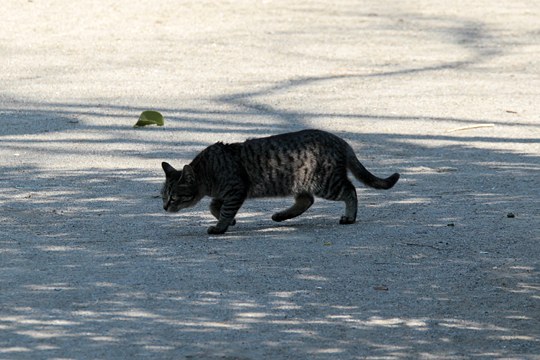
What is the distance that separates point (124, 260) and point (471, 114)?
6123 mm

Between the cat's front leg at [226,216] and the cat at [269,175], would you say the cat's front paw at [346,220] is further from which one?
the cat's front leg at [226,216]

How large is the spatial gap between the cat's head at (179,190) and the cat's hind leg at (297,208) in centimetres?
58

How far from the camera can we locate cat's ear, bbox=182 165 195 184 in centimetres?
850

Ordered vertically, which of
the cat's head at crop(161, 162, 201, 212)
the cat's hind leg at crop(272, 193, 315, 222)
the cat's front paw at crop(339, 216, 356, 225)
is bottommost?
the cat's front paw at crop(339, 216, 356, 225)

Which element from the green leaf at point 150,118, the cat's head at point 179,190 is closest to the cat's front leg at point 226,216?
the cat's head at point 179,190

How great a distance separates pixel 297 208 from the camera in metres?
8.71

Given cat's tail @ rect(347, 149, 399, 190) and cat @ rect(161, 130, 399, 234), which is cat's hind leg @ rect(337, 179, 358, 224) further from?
cat's tail @ rect(347, 149, 399, 190)

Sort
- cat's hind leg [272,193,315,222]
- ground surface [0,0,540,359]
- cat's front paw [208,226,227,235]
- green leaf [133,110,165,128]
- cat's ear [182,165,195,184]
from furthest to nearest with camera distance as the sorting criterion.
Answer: green leaf [133,110,165,128] < cat's hind leg [272,193,315,222] < cat's ear [182,165,195,184] < cat's front paw [208,226,227,235] < ground surface [0,0,540,359]

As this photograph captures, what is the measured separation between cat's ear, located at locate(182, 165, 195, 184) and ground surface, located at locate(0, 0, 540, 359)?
0.34 m

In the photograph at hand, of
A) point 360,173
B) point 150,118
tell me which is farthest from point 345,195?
point 150,118

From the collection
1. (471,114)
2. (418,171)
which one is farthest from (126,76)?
(418,171)

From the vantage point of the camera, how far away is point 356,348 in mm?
5832

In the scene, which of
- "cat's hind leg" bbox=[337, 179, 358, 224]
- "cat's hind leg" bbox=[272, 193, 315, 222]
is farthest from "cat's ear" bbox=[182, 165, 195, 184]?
"cat's hind leg" bbox=[337, 179, 358, 224]

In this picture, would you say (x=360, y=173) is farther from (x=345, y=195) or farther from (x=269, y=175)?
(x=269, y=175)
